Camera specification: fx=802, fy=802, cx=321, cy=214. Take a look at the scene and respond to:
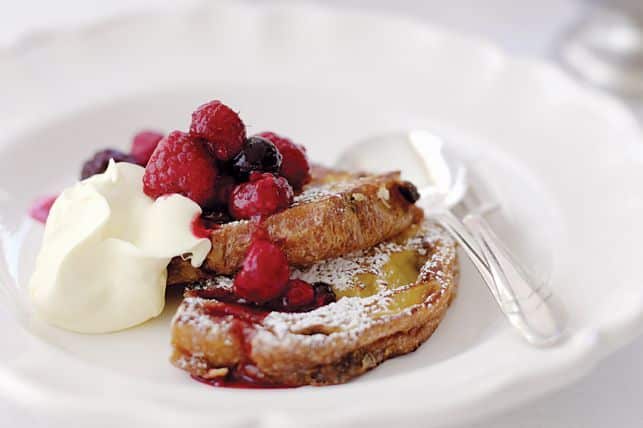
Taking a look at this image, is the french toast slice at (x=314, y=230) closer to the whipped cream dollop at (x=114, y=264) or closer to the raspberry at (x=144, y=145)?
the whipped cream dollop at (x=114, y=264)

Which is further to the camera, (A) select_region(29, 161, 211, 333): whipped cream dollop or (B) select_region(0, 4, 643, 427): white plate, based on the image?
(A) select_region(29, 161, 211, 333): whipped cream dollop

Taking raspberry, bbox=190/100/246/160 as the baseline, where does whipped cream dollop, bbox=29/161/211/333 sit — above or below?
below

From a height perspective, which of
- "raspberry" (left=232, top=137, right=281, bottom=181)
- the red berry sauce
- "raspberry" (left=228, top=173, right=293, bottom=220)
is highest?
"raspberry" (left=232, top=137, right=281, bottom=181)

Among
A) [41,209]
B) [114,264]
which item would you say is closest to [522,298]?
[114,264]

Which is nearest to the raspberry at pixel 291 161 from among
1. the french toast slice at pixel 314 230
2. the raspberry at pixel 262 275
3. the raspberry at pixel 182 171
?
the french toast slice at pixel 314 230

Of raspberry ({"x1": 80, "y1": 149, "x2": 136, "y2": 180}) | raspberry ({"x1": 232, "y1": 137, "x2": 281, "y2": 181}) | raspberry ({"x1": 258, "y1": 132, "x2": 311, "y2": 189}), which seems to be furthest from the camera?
raspberry ({"x1": 80, "y1": 149, "x2": 136, "y2": 180})

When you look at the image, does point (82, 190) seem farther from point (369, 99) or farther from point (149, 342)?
point (369, 99)

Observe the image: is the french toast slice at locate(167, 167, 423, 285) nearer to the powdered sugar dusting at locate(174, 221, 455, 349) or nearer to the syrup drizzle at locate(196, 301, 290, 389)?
the powdered sugar dusting at locate(174, 221, 455, 349)

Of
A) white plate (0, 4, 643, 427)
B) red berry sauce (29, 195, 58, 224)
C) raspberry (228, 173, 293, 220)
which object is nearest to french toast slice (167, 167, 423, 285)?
raspberry (228, 173, 293, 220)
